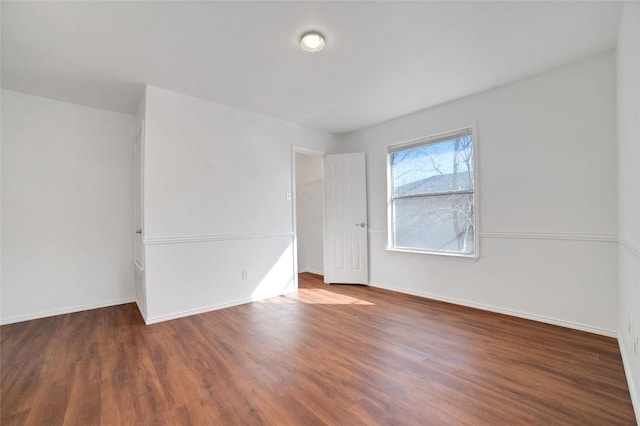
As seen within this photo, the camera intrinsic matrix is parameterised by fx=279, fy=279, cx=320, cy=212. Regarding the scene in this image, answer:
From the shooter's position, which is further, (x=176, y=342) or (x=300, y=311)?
(x=300, y=311)

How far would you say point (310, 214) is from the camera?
5738mm

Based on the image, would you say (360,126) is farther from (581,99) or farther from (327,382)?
(327,382)

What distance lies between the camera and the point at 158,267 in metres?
2.98

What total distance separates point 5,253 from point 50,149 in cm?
122

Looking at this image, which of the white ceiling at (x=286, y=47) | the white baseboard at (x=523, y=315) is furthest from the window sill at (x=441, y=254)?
the white ceiling at (x=286, y=47)

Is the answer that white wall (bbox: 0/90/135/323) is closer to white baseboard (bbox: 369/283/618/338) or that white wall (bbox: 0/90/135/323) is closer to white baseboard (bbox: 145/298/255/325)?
white baseboard (bbox: 145/298/255/325)

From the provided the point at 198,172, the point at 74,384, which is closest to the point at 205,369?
the point at 74,384

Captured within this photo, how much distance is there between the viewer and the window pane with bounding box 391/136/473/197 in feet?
11.2

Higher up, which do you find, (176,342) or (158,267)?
(158,267)

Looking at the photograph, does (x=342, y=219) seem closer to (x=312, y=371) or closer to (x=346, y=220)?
(x=346, y=220)

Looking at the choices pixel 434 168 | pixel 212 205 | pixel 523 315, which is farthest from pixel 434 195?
pixel 212 205

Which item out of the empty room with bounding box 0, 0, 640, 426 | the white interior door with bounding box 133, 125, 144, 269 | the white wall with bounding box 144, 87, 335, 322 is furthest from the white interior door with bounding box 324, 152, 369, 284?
the white interior door with bounding box 133, 125, 144, 269

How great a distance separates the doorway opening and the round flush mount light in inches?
126

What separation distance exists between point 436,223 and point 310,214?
2.70m
